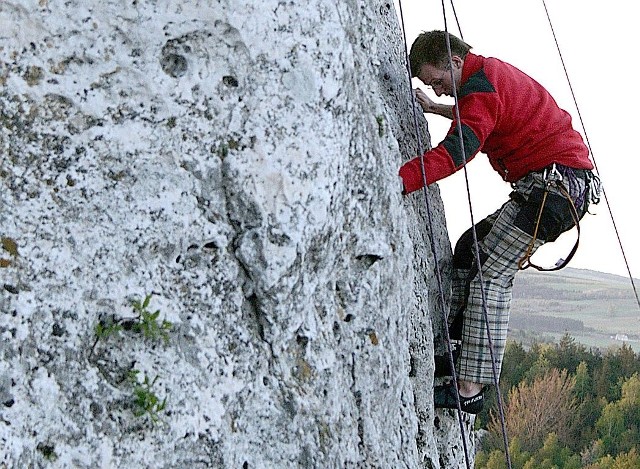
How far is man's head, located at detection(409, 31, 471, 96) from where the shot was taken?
517cm

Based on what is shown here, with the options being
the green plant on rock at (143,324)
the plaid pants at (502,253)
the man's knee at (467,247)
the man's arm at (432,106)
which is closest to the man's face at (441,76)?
the man's arm at (432,106)

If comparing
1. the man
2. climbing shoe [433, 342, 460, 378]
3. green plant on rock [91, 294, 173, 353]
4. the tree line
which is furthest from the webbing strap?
the tree line

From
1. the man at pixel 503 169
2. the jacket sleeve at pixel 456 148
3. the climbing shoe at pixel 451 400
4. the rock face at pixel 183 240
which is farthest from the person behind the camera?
the climbing shoe at pixel 451 400

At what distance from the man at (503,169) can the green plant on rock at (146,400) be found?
210 centimetres

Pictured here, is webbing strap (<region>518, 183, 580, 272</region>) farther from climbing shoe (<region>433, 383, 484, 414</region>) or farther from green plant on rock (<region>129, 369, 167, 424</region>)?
green plant on rock (<region>129, 369, 167, 424</region>)

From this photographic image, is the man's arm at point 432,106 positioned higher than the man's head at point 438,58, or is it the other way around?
the man's head at point 438,58

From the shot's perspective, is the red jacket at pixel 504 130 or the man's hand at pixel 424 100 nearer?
the red jacket at pixel 504 130

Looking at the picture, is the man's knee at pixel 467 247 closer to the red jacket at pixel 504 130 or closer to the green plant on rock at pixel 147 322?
the red jacket at pixel 504 130

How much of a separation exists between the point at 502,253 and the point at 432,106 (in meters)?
0.90

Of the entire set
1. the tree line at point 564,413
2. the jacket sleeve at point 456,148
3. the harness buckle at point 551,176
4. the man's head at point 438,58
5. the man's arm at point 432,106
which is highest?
the man's head at point 438,58

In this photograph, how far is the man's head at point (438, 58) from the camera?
517cm

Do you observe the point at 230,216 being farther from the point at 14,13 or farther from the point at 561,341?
the point at 561,341

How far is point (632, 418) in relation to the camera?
26.4 m

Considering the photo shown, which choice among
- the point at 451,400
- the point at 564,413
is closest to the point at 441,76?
the point at 451,400
